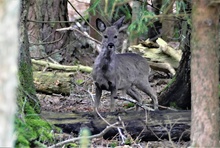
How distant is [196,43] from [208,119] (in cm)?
76

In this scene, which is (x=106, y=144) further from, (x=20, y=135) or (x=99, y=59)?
(x=99, y=59)

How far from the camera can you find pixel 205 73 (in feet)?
17.2

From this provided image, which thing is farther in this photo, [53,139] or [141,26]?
[141,26]

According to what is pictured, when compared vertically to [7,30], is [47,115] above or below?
below

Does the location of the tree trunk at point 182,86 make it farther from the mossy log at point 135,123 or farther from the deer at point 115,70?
the mossy log at point 135,123

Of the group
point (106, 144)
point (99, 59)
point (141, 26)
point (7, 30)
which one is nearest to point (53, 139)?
point (106, 144)

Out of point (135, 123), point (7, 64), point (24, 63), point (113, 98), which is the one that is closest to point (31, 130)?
point (24, 63)

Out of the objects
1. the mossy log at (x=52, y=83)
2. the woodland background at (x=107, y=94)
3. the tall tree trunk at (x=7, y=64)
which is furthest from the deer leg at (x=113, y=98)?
the tall tree trunk at (x=7, y=64)

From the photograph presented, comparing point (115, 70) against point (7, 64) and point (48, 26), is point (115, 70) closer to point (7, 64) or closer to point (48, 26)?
point (48, 26)

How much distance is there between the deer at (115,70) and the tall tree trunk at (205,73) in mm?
4300

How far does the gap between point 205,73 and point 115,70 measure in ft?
17.7

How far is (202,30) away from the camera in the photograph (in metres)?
5.23

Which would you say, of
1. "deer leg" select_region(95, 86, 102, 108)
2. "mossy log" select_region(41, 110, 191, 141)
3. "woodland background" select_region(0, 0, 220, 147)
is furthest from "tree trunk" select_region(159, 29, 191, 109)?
"mossy log" select_region(41, 110, 191, 141)

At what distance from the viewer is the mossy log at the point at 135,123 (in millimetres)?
7230
